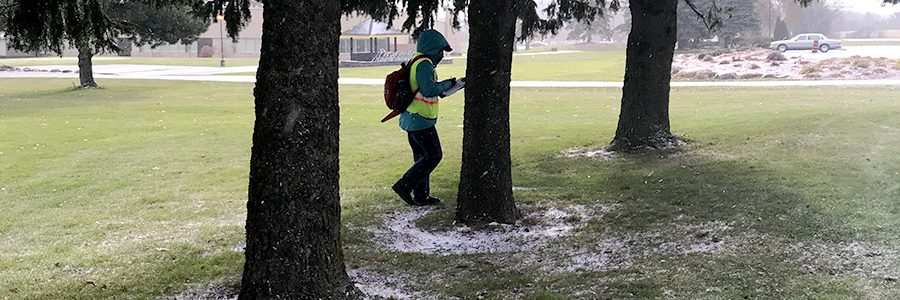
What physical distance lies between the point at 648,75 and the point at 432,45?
4.60m

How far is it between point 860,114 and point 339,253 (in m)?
12.3

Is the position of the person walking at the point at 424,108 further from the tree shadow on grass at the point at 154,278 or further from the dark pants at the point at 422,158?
A: the tree shadow on grass at the point at 154,278

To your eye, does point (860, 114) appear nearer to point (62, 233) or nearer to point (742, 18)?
point (62, 233)

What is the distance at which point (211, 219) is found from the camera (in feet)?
24.2

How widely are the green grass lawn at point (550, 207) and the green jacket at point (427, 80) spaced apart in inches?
36.9

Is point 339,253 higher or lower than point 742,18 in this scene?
lower

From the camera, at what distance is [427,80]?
6723 millimetres

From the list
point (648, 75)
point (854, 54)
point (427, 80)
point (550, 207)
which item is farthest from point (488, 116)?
point (854, 54)

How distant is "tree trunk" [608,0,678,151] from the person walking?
13.3 feet

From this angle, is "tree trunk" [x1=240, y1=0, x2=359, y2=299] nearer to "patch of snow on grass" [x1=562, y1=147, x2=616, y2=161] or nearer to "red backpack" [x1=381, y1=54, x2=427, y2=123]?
"red backpack" [x1=381, y1=54, x2=427, y2=123]

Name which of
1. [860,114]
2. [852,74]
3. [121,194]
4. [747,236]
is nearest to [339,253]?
[747,236]

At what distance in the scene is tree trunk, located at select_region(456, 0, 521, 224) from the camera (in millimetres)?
6371

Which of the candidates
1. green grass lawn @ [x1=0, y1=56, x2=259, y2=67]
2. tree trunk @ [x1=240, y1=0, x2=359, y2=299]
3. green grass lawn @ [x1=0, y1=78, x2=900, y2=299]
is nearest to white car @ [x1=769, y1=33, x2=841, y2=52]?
green grass lawn @ [x1=0, y1=56, x2=259, y2=67]

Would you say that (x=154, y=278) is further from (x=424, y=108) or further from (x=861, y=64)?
(x=861, y=64)
